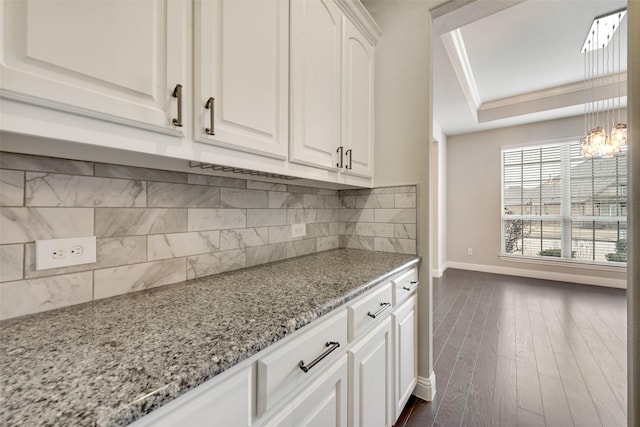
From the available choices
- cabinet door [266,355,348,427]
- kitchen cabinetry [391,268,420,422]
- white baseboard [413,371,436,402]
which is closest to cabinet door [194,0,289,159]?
cabinet door [266,355,348,427]

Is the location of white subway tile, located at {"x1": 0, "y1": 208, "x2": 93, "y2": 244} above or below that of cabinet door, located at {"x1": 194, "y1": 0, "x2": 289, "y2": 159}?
below

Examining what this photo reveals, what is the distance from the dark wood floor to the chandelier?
1.94m

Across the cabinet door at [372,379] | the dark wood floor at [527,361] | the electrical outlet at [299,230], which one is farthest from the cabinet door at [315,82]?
the dark wood floor at [527,361]

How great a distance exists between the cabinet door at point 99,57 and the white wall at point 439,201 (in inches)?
170

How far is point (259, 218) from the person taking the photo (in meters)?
1.40

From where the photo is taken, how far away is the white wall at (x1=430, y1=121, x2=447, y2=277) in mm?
4543

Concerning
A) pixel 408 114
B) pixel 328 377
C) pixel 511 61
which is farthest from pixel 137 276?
pixel 511 61

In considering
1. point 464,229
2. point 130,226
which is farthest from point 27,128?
point 464,229

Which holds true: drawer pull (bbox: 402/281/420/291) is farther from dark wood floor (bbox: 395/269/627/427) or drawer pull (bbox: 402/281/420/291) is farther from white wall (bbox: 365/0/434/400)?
dark wood floor (bbox: 395/269/627/427)

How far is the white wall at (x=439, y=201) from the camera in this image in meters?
4.54

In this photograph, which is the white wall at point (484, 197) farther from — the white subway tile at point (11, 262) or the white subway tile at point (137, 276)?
the white subway tile at point (11, 262)

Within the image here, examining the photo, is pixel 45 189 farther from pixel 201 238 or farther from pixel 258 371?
pixel 258 371

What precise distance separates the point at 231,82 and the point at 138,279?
0.78 m

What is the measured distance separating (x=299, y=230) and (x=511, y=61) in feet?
11.3
